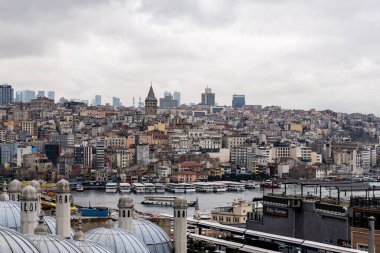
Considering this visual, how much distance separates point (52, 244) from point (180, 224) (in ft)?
6.35

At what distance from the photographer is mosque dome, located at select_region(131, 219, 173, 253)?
24.7 feet

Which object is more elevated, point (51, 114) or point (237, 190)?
point (51, 114)

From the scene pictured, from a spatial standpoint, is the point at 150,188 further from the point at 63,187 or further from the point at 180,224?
the point at 63,187

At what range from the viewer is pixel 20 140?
1837 inches

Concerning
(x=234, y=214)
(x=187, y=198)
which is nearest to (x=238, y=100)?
(x=187, y=198)

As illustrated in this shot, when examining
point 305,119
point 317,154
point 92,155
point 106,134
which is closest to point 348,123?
point 305,119

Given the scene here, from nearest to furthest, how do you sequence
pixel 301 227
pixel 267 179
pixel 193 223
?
1. pixel 301 227
2. pixel 193 223
3. pixel 267 179

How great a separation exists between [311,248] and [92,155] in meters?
33.8

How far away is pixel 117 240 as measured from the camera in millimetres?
6793

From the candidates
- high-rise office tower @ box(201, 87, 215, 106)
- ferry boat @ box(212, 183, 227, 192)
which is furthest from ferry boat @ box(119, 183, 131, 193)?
high-rise office tower @ box(201, 87, 215, 106)

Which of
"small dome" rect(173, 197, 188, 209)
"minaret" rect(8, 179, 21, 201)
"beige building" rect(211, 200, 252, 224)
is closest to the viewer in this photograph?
"small dome" rect(173, 197, 188, 209)

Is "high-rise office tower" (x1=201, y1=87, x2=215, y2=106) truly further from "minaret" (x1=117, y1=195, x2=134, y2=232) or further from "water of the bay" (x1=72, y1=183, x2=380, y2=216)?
"minaret" (x1=117, y1=195, x2=134, y2=232)

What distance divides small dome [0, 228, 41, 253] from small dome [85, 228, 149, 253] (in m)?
1.50

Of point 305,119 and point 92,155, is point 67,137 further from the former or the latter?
point 305,119
